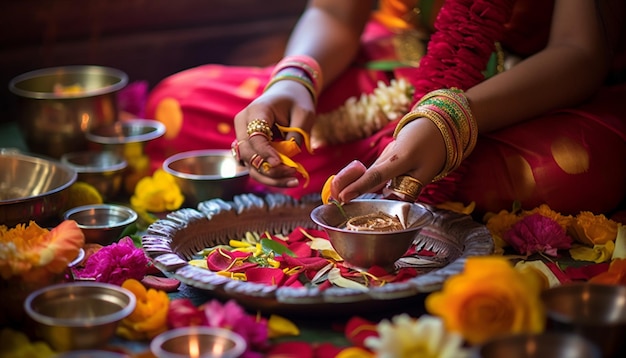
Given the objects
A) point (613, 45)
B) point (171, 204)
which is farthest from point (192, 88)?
point (613, 45)

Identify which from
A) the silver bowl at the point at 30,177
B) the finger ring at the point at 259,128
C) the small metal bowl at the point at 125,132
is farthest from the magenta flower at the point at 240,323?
the small metal bowl at the point at 125,132

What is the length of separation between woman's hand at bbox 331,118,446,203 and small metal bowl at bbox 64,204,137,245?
0.51m

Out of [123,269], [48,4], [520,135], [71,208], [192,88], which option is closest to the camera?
[123,269]

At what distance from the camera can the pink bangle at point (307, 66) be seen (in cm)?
201

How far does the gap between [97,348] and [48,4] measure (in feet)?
6.37

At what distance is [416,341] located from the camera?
3.63 ft

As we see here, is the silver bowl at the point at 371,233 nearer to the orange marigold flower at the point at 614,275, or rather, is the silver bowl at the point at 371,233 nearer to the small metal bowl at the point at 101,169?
the orange marigold flower at the point at 614,275

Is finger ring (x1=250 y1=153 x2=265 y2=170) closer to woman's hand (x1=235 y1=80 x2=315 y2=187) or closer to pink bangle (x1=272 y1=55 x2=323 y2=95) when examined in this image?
woman's hand (x1=235 y1=80 x2=315 y2=187)

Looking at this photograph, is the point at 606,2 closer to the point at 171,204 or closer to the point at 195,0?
the point at 171,204

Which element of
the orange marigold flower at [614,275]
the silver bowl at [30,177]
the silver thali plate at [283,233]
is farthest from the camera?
the silver bowl at [30,177]

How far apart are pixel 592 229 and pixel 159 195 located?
982 millimetres

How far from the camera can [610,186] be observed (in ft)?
5.92

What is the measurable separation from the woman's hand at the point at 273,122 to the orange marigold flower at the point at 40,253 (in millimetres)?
405

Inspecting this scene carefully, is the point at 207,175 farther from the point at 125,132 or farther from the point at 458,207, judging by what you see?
the point at 458,207
